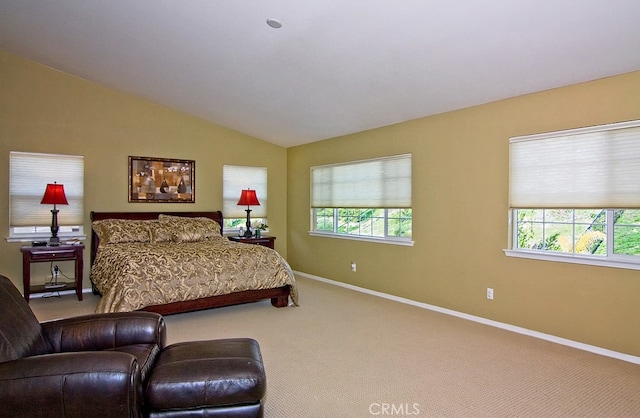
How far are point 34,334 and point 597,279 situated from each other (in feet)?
13.5

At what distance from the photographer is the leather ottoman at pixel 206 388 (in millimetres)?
1849

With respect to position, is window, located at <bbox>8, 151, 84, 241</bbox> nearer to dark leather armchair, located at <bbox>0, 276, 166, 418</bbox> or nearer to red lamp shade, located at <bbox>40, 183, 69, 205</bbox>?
red lamp shade, located at <bbox>40, 183, 69, 205</bbox>

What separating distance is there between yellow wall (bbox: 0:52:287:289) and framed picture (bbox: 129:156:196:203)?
0.27 feet

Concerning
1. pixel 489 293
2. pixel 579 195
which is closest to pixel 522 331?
pixel 489 293

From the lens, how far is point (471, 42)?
3.08m

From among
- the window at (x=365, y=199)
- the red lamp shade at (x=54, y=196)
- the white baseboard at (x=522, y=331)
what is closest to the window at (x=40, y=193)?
the red lamp shade at (x=54, y=196)

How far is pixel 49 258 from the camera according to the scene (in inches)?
192

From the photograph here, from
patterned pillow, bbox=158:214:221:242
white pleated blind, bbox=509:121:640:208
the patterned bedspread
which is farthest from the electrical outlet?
patterned pillow, bbox=158:214:221:242

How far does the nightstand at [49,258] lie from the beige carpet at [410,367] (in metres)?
0.47

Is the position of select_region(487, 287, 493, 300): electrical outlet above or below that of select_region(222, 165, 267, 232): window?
below

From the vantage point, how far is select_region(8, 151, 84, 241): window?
5090 mm

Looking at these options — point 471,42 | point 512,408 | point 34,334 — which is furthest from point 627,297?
point 34,334

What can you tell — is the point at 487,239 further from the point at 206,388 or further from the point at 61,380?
the point at 61,380

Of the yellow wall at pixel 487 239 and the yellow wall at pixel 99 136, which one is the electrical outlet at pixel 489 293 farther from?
the yellow wall at pixel 99 136
